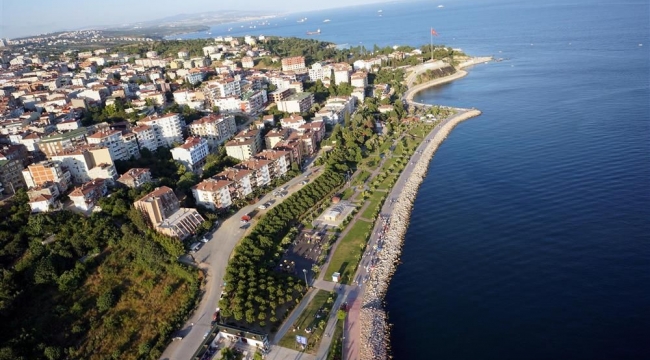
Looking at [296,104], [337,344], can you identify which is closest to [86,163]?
[296,104]

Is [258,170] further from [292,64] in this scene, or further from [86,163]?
[292,64]

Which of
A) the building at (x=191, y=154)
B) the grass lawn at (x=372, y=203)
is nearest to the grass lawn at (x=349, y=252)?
the grass lawn at (x=372, y=203)

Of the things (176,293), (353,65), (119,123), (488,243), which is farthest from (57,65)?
(488,243)

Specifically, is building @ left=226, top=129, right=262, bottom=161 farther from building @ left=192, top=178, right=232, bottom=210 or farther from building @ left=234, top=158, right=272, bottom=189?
building @ left=192, top=178, right=232, bottom=210

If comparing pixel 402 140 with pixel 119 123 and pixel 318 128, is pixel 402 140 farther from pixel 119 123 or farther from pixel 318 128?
pixel 119 123

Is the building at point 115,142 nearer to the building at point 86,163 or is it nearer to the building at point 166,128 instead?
the building at point 86,163

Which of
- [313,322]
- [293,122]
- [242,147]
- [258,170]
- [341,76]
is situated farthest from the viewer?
[341,76]
